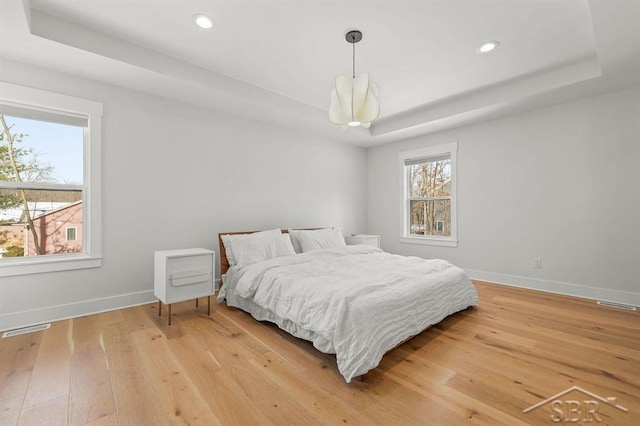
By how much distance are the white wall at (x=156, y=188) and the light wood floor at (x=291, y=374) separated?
0.36m

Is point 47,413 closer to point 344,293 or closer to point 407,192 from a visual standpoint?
point 344,293

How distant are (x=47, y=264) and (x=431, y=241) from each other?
5055 millimetres

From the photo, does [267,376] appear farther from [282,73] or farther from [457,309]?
[282,73]

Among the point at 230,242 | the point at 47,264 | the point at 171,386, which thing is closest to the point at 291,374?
the point at 171,386

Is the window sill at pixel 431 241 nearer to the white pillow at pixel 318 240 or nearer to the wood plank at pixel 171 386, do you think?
the white pillow at pixel 318 240

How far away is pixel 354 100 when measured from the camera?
246cm

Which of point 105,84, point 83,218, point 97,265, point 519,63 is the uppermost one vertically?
point 519,63

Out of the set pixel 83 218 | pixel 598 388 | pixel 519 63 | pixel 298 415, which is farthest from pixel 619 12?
pixel 83 218

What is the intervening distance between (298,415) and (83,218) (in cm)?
296

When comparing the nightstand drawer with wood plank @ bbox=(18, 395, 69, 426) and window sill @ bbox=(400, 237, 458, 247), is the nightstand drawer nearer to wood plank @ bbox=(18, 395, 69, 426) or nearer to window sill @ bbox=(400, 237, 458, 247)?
wood plank @ bbox=(18, 395, 69, 426)

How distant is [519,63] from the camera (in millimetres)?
3047

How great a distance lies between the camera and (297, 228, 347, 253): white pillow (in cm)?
405

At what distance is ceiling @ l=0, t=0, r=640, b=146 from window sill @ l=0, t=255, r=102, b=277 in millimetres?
1836

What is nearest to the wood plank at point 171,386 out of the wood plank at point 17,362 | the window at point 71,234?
the wood plank at point 17,362
